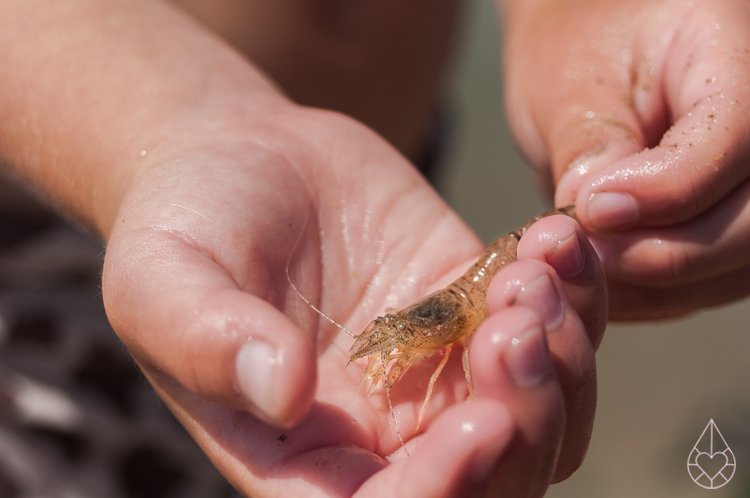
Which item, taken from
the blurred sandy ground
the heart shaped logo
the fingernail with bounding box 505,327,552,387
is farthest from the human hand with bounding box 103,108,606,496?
the blurred sandy ground

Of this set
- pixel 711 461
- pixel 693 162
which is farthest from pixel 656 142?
pixel 711 461

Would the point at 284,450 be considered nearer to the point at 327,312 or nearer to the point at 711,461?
the point at 327,312

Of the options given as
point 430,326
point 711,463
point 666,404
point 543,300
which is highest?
point 543,300

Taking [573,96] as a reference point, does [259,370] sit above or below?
below

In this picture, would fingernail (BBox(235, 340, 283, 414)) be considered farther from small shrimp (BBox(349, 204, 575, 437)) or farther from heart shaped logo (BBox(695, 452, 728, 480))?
heart shaped logo (BBox(695, 452, 728, 480))

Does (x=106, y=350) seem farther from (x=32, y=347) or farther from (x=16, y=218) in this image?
(x=16, y=218)

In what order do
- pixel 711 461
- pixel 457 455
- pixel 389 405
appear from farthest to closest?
1. pixel 711 461
2. pixel 389 405
3. pixel 457 455

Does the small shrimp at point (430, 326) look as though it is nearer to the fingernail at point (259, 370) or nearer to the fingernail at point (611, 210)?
the fingernail at point (611, 210)
